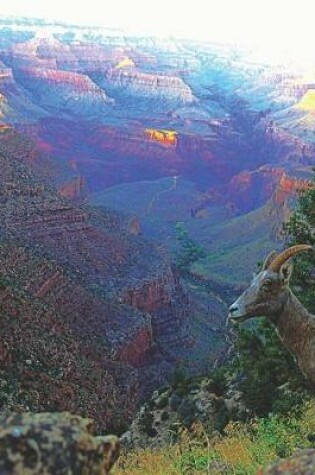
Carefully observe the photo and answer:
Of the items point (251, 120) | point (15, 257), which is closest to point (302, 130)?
point (251, 120)

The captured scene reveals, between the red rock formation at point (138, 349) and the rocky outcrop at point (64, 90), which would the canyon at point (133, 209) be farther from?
the rocky outcrop at point (64, 90)

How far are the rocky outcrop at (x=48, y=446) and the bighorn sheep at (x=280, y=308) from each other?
5.44m

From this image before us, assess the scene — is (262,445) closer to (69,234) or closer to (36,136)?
(69,234)

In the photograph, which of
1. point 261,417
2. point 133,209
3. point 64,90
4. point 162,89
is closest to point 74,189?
point 133,209

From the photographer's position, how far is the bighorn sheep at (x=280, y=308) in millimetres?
9484

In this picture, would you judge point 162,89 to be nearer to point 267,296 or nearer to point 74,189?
point 74,189

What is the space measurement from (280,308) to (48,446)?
603 centimetres

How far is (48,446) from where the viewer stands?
13.0 ft

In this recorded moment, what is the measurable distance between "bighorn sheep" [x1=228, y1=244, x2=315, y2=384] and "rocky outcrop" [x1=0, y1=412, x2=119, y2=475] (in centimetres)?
544

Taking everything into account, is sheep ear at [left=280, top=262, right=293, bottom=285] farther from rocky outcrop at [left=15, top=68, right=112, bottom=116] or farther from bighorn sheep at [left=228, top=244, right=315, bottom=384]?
rocky outcrop at [left=15, top=68, right=112, bottom=116]

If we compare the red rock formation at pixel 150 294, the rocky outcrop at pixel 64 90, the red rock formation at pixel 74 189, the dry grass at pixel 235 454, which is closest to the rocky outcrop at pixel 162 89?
the rocky outcrop at pixel 64 90

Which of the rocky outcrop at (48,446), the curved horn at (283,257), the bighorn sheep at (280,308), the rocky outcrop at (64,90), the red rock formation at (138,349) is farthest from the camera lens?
the rocky outcrop at (64,90)

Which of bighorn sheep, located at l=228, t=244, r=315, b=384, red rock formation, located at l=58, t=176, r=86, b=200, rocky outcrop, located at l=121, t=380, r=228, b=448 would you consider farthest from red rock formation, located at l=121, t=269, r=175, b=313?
bighorn sheep, located at l=228, t=244, r=315, b=384

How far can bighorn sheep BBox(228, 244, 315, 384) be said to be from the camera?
9.48 m
